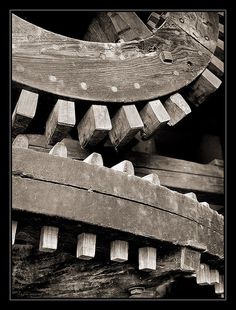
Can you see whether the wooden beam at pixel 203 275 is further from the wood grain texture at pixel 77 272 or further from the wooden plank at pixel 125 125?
the wooden plank at pixel 125 125

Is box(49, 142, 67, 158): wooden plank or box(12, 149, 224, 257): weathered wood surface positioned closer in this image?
box(12, 149, 224, 257): weathered wood surface

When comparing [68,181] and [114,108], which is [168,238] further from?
[114,108]

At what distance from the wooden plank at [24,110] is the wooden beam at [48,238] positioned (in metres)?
0.54

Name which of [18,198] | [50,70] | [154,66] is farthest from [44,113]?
[18,198]

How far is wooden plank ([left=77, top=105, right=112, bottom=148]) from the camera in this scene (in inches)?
99.4

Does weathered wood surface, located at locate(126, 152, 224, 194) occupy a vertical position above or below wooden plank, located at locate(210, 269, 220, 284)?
above

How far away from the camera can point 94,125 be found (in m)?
2.53

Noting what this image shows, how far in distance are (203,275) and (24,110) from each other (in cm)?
131

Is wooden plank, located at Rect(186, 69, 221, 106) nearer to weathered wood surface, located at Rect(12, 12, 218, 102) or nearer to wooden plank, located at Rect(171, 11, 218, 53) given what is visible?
weathered wood surface, located at Rect(12, 12, 218, 102)

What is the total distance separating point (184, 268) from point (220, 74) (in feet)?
4.48

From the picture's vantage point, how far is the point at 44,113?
2854 mm

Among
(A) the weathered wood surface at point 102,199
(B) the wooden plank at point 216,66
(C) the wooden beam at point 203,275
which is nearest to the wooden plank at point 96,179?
(A) the weathered wood surface at point 102,199

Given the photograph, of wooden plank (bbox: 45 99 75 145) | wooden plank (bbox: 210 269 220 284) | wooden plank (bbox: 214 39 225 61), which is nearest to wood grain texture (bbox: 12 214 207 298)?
wooden plank (bbox: 210 269 220 284)

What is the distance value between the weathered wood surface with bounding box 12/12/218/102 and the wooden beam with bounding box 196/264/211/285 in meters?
0.97
